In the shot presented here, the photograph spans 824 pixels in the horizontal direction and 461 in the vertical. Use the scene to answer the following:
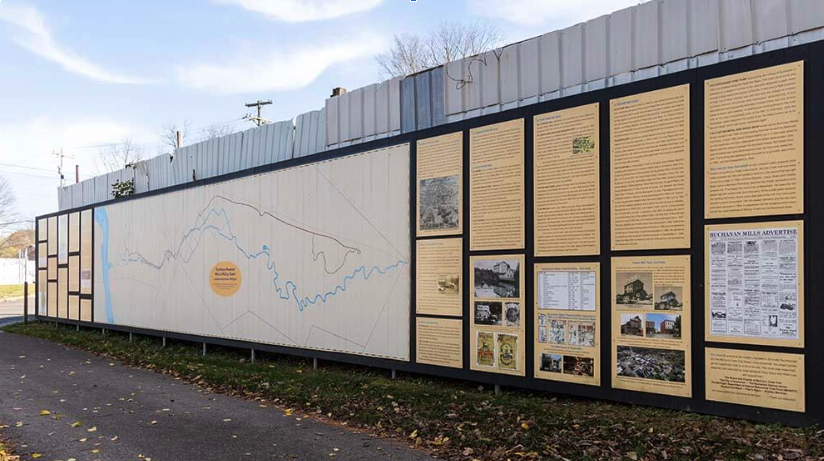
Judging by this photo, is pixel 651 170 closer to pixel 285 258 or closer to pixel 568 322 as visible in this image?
pixel 568 322

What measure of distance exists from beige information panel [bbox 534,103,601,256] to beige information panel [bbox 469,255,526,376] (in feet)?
1.94

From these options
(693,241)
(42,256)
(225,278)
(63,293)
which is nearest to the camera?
(693,241)

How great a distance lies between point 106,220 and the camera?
63.3 ft

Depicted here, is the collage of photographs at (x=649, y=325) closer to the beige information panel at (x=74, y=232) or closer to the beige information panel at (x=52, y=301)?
the beige information panel at (x=74, y=232)

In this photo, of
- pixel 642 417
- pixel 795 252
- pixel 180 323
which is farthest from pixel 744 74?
pixel 180 323

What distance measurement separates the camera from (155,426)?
802 centimetres

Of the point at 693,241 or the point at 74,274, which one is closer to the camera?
the point at 693,241

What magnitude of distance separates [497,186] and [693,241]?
2722 mm

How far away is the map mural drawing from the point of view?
10.4m

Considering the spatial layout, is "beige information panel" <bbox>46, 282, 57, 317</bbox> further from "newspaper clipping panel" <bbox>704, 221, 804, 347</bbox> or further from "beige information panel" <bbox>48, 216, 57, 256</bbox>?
"newspaper clipping panel" <bbox>704, 221, 804, 347</bbox>

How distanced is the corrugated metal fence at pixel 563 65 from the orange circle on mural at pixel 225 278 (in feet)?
8.21

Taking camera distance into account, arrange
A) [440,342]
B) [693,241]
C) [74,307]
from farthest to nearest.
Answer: [74,307] < [440,342] < [693,241]

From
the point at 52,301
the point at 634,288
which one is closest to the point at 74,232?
the point at 52,301

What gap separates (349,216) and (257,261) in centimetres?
308
